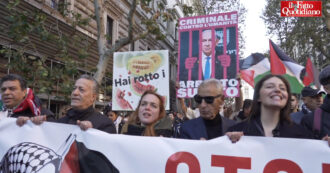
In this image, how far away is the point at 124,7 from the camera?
16656mm

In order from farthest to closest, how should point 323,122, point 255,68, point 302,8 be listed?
point 302,8 < point 255,68 < point 323,122

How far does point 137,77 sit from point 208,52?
1451mm

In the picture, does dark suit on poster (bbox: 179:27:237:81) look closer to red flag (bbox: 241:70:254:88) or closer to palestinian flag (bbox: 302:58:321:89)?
red flag (bbox: 241:70:254:88)

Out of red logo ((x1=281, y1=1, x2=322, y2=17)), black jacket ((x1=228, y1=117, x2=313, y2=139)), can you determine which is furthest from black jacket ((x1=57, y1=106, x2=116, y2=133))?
red logo ((x1=281, y1=1, x2=322, y2=17))

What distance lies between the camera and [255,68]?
5629 millimetres

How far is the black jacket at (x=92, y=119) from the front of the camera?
297 centimetres

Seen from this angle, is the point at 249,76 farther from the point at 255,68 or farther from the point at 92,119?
the point at 92,119

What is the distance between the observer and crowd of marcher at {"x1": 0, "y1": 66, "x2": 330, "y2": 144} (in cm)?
244

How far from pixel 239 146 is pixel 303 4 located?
15.3 metres

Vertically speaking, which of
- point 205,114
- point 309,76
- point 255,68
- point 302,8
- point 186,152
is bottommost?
point 186,152

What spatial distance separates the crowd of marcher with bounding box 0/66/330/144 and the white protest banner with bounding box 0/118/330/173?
3.4 inches

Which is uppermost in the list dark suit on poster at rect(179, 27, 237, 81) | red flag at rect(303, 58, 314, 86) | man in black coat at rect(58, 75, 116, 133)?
dark suit on poster at rect(179, 27, 237, 81)

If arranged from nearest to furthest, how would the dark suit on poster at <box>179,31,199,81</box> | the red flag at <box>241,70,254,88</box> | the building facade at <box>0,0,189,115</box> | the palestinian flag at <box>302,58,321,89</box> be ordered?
the palestinian flag at <box>302,58,321,89</box>, the red flag at <box>241,70,254,88</box>, the dark suit on poster at <box>179,31,199,81</box>, the building facade at <box>0,0,189,115</box>

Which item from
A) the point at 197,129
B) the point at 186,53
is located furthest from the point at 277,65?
the point at 197,129
